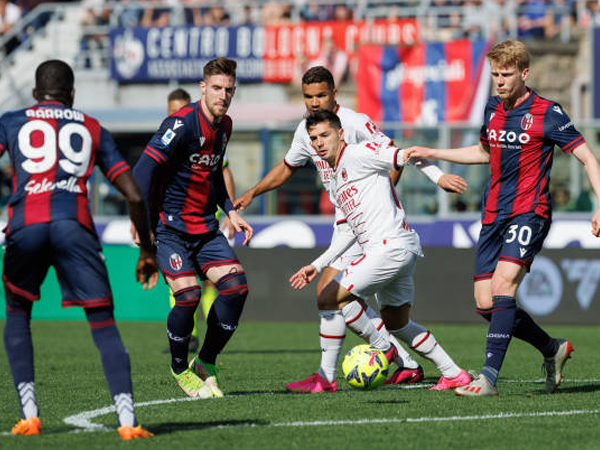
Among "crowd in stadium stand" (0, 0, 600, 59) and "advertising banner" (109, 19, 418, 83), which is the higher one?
"crowd in stadium stand" (0, 0, 600, 59)

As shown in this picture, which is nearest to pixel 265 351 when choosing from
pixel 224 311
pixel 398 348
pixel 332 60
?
pixel 398 348

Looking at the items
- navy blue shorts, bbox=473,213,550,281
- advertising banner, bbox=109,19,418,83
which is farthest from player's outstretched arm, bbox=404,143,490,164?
advertising banner, bbox=109,19,418,83

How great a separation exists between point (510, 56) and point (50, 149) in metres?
3.32

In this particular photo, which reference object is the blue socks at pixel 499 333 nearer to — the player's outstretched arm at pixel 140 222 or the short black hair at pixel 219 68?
the short black hair at pixel 219 68

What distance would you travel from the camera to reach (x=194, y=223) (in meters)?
8.44

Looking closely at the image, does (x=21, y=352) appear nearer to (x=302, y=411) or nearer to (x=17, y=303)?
(x=17, y=303)

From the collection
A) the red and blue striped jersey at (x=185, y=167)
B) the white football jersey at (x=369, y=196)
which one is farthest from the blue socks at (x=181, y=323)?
the white football jersey at (x=369, y=196)

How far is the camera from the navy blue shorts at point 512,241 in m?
7.98

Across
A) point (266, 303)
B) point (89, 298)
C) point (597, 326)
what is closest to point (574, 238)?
point (597, 326)

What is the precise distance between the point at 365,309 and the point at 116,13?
17.7 metres

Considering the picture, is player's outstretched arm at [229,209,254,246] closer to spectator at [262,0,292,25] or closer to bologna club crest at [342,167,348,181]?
bologna club crest at [342,167,348,181]

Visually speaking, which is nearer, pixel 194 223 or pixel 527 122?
pixel 527 122

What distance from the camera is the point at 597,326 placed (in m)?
15.4

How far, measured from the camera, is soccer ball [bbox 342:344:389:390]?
8195 millimetres
